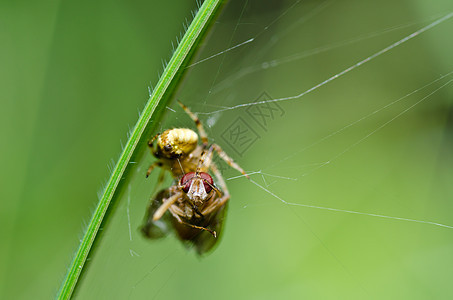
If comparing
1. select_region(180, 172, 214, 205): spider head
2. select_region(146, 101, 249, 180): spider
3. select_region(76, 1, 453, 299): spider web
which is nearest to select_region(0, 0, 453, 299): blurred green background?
select_region(76, 1, 453, 299): spider web

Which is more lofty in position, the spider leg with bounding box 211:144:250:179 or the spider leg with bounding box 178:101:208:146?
the spider leg with bounding box 178:101:208:146

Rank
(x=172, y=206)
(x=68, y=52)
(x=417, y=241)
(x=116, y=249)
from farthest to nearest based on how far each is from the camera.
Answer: (x=68, y=52) → (x=417, y=241) → (x=116, y=249) → (x=172, y=206)

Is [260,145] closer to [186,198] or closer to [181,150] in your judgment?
[181,150]

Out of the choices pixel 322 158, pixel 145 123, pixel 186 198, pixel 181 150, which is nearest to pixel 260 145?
pixel 322 158

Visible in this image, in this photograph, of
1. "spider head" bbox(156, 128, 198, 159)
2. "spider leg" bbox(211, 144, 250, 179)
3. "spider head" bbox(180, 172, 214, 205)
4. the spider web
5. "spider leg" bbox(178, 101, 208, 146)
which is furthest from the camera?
the spider web

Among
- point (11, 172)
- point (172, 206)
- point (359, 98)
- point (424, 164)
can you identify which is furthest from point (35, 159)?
point (424, 164)

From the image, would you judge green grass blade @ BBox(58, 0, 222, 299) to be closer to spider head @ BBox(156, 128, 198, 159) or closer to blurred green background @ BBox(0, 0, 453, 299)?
spider head @ BBox(156, 128, 198, 159)

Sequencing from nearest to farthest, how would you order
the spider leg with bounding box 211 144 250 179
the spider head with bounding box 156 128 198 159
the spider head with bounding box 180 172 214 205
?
the spider head with bounding box 180 172 214 205
the spider head with bounding box 156 128 198 159
the spider leg with bounding box 211 144 250 179

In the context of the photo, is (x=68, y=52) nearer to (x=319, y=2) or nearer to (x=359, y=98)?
(x=319, y=2)
